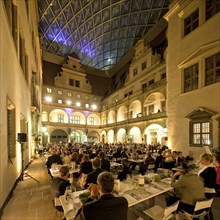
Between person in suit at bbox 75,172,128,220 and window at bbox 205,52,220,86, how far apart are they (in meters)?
11.0

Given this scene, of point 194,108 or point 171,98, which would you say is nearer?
point 194,108

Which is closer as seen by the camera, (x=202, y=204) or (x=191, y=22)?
(x=202, y=204)

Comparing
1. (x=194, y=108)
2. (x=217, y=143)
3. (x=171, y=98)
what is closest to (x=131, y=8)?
(x=171, y=98)

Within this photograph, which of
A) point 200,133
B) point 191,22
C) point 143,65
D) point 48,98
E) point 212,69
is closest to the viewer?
point 212,69

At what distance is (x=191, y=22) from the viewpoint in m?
12.6

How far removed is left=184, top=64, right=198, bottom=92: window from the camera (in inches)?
474

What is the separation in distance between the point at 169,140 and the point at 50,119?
2420cm

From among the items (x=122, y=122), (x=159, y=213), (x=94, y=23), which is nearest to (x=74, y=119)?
(x=122, y=122)

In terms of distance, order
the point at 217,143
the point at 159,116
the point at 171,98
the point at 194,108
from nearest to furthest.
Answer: the point at 217,143 → the point at 194,108 → the point at 171,98 → the point at 159,116

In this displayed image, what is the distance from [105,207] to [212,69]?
11733mm

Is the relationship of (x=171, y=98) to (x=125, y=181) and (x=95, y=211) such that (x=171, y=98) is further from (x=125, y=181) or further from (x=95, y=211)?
(x=95, y=211)

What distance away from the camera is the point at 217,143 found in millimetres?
9812

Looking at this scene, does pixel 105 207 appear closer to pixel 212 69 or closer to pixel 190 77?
pixel 212 69

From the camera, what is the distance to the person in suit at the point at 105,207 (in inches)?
76.9
